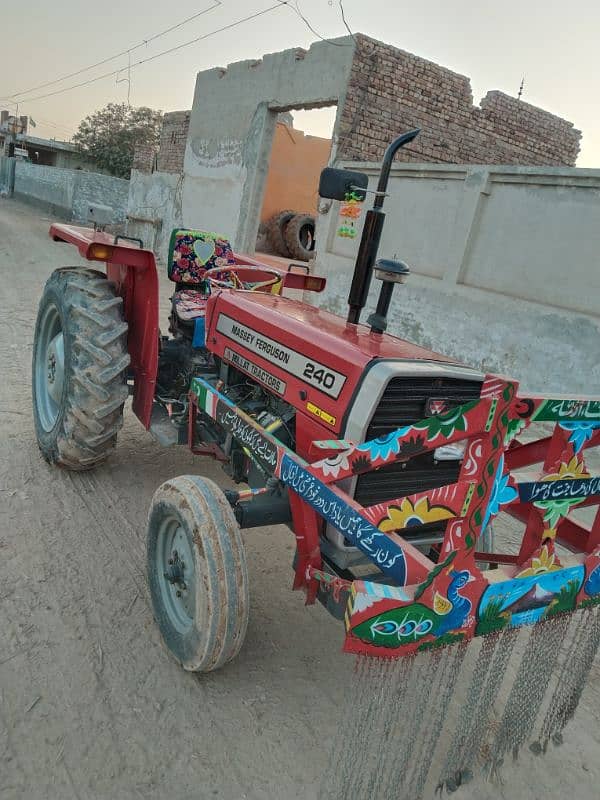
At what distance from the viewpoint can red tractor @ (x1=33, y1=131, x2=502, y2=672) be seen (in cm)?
208

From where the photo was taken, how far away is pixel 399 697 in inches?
74.5

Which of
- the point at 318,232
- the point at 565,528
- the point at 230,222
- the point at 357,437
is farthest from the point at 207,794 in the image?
the point at 230,222

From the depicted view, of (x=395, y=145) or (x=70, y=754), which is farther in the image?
(x=395, y=145)

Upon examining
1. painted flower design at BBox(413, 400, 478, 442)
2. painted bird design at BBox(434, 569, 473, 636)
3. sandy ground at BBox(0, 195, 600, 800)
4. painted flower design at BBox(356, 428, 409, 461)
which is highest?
painted flower design at BBox(413, 400, 478, 442)

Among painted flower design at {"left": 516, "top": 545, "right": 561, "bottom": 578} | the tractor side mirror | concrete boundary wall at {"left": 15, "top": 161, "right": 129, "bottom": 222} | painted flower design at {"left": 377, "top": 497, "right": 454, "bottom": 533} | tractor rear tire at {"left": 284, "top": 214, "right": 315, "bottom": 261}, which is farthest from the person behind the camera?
concrete boundary wall at {"left": 15, "top": 161, "right": 129, "bottom": 222}

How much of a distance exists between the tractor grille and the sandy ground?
729 millimetres

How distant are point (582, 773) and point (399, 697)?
806 millimetres

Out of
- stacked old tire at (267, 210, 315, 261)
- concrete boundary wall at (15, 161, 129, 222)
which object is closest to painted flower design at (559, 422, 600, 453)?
stacked old tire at (267, 210, 315, 261)

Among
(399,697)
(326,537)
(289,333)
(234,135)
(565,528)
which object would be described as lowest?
(399,697)

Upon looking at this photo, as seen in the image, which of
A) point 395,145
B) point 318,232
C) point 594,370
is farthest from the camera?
point 318,232

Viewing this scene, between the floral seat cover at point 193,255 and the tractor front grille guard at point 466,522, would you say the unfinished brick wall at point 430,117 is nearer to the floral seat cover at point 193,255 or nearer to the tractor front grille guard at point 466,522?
the floral seat cover at point 193,255

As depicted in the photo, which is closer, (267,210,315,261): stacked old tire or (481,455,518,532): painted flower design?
(481,455,518,532): painted flower design

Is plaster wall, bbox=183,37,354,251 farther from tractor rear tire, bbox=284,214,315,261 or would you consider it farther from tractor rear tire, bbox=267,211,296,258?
tractor rear tire, bbox=284,214,315,261

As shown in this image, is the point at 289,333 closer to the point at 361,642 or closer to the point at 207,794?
the point at 361,642
